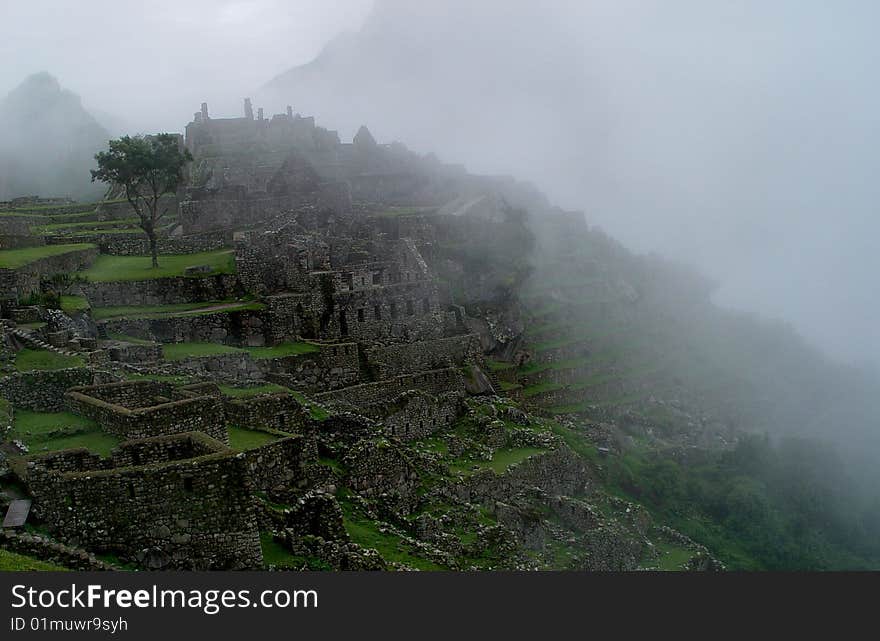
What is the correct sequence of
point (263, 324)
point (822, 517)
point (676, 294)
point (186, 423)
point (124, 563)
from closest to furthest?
1. point (124, 563)
2. point (186, 423)
3. point (263, 324)
4. point (822, 517)
5. point (676, 294)

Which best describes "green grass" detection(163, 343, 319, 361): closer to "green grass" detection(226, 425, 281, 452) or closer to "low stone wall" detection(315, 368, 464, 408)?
"low stone wall" detection(315, 368, 464, 408)

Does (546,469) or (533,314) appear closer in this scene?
(546,469)

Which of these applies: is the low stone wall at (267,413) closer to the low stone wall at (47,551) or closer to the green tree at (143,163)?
the low stone wall at (47,551)

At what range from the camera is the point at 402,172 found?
5297 centimetres

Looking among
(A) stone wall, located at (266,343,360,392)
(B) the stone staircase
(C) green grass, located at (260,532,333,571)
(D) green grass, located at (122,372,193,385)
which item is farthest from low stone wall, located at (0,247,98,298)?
(C) green grass, located at (260,532,333,571)

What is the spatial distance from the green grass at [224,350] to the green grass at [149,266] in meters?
4.40

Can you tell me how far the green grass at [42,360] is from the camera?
2267cm

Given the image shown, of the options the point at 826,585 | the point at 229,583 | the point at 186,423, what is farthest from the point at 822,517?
the point at 229,583

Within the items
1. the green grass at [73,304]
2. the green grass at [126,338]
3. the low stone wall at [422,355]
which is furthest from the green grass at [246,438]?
the low stone wall at [422,355]

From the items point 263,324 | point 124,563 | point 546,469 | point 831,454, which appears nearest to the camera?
point 124,563

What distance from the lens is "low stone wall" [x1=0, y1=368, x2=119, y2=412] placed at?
20.5 metres

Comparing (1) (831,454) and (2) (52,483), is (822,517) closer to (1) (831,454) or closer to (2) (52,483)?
(1) (831,454)

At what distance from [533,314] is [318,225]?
1051 centimetres

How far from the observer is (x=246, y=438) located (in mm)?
20750
